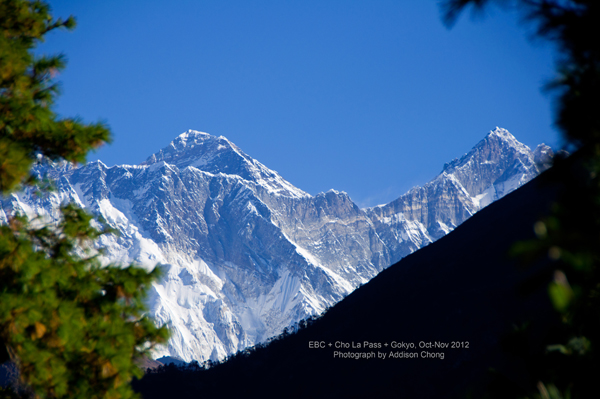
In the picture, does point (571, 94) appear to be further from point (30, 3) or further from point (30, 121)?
point (30, 3)

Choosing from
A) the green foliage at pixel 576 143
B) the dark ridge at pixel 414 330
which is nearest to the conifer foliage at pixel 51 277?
the green foliage at pixel 576 143

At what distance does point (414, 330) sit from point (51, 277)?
62.5 metres

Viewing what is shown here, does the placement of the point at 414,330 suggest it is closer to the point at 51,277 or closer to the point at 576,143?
the point at 51,277

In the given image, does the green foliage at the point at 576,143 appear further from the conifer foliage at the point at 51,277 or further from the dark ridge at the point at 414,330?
the dark ridge at the point at 414,330

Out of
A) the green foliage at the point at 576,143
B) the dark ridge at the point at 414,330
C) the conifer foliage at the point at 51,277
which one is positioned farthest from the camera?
the dark ridge at the point at 414,330

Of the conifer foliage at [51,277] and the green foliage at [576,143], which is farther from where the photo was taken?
the conifer foliage at [51,277]

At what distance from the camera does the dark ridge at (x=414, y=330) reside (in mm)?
53812

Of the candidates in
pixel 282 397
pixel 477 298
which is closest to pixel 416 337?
pixel 477 298

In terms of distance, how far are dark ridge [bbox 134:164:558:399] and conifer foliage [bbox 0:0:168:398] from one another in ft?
130

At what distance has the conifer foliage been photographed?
629 cm

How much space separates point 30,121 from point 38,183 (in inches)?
38.1

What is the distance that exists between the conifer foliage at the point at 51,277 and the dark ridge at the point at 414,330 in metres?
39.6

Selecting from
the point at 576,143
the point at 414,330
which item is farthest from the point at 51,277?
the point at 414,330

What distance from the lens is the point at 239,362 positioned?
85.8m
